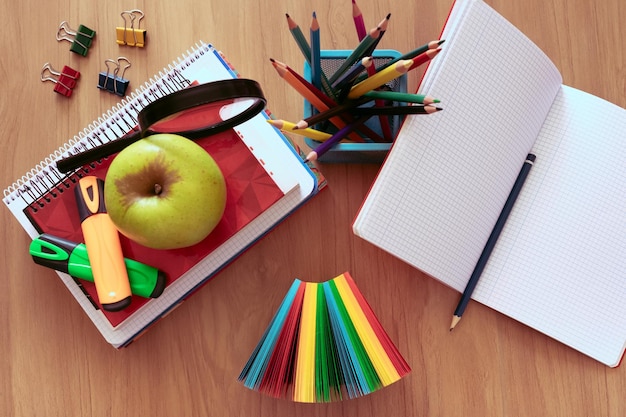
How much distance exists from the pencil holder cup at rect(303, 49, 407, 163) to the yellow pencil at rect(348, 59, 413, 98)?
6 centimetres

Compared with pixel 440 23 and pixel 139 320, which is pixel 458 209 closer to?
pixel 440 23

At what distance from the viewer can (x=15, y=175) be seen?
0.70 meters

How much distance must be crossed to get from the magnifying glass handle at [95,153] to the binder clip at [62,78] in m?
0.12

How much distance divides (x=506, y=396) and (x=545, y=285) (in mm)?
149

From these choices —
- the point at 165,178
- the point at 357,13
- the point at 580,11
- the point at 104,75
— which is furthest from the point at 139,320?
the point at 580,11

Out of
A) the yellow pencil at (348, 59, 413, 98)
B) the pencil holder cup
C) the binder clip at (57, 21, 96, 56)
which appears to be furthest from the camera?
the binder clip at (57, 21, 96, 56)

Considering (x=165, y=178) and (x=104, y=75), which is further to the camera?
(x=104, y=75)

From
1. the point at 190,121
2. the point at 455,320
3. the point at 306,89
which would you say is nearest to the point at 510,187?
the point at 455,320

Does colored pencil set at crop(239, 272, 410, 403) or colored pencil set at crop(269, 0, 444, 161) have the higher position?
colored pencil set at crop(269, 0, 444, 161)

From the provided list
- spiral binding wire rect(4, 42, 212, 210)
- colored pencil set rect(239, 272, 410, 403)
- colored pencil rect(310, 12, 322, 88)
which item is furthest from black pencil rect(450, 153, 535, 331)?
spiral binding wire rect(4, 42, 212, 210)

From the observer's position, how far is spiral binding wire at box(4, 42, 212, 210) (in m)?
0.65

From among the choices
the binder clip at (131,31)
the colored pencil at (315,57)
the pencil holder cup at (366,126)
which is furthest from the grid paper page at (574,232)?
the binder clip at (131,31)

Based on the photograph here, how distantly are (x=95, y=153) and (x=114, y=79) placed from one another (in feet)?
0.41

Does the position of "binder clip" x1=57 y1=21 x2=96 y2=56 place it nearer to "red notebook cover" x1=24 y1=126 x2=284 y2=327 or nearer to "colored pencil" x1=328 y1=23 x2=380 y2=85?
"red notebook cover" x1=24 y1=126 x2=284 y2=327
